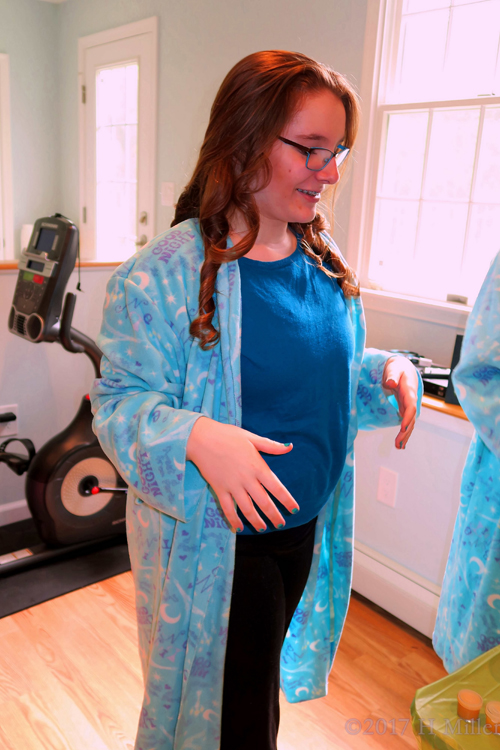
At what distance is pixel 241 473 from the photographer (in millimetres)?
756

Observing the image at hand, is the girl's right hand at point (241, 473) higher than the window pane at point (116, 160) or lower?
lower

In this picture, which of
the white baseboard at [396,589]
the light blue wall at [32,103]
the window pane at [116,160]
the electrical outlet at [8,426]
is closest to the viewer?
the white baseboard at [396,589]

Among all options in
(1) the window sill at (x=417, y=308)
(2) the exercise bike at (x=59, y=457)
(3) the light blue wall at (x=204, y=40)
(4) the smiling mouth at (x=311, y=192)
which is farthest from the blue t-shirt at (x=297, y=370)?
(3) the light blue wall at (x=204, y=40)

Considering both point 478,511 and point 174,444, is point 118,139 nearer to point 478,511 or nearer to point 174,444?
point 478,511

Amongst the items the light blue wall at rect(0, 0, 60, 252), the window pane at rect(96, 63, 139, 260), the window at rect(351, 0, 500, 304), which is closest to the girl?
the window at rect(351, 0, 500, 304)

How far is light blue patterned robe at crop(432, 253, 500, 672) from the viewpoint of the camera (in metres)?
1.34

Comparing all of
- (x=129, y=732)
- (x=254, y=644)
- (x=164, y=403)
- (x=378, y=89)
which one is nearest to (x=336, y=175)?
(x=164, y=403)

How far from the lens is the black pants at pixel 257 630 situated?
1.04 metres

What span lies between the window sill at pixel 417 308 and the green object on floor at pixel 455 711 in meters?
1.38

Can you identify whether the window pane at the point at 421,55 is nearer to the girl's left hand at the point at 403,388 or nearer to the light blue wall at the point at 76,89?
the light blue wall at the point at 76,89

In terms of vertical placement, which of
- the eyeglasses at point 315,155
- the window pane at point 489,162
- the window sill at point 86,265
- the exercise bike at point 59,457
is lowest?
the exercise bike at point 59,457

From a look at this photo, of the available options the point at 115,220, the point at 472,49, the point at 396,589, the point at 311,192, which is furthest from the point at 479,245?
the point at 115,220

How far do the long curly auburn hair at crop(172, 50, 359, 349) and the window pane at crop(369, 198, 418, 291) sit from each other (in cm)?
150

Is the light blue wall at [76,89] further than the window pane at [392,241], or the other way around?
the light blue wall at [76,89]
